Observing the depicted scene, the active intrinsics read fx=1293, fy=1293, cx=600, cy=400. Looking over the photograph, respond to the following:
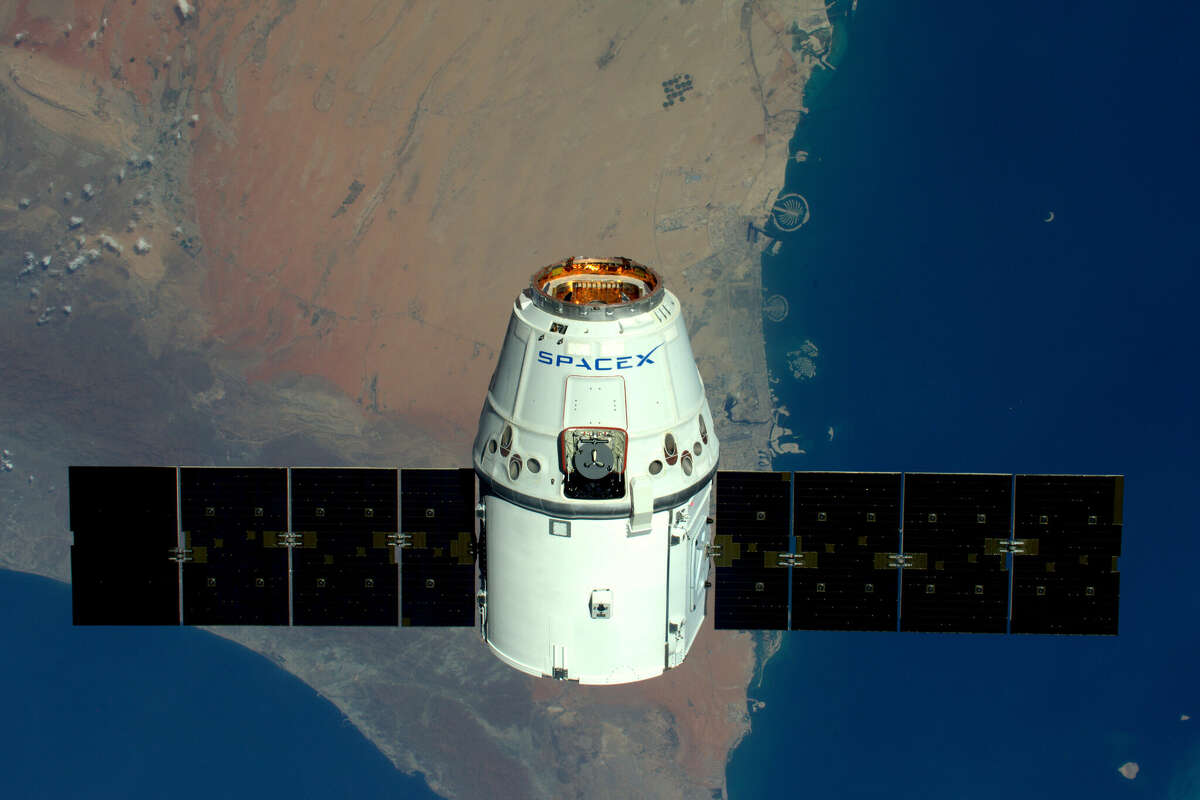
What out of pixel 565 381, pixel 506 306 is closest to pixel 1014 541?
pixel 565 381

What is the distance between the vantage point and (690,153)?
3131 cm

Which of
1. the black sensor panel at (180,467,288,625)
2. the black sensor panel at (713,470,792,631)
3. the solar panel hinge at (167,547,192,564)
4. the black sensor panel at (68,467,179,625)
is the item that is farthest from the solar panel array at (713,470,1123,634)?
the black sensor panel at (68,467,179,625)

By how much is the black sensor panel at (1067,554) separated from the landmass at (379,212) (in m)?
10.2

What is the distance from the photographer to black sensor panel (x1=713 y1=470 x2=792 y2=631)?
21984 mm

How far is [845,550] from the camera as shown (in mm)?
22375

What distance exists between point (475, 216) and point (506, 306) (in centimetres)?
234

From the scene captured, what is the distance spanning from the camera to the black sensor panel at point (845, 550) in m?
22.1

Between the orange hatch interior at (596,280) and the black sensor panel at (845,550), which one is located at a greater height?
the orange hatch interior at (596,280)

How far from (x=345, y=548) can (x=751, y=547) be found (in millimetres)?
7037

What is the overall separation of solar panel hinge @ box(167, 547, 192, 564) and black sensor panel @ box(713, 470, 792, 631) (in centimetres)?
922

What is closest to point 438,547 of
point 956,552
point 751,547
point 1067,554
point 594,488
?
point 594,488

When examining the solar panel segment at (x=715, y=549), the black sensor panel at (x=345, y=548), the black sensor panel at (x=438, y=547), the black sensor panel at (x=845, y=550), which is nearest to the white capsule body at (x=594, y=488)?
the black sensor panel at (x=438, y=547)

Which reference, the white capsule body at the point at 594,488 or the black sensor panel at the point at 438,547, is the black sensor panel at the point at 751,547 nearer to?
the white capsule body at the point at 594,488

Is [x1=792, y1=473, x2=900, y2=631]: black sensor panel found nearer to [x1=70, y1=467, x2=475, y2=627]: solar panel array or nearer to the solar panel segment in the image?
the solar panel segment
